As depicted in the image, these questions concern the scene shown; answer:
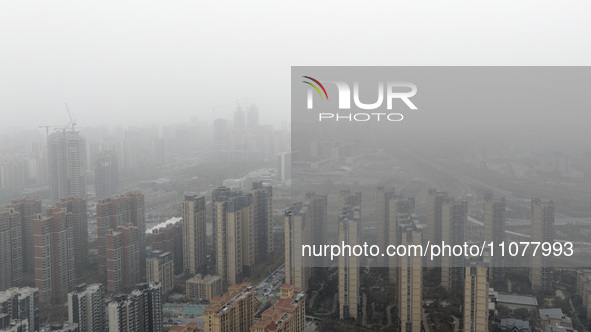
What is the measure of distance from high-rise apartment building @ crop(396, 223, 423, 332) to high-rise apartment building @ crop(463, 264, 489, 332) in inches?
15.4

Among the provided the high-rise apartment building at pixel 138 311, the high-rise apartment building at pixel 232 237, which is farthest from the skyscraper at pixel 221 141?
the high-rise apartment building at pixel 138 311

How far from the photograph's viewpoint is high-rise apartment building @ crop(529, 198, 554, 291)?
16.9ft

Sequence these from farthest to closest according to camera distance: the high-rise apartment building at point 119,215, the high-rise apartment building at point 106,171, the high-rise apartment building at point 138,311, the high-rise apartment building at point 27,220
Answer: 1. the high-rise apartment building at point 106,171
2. the high-rise apartment building at point 119,215
3. the high-rise apartment building at point 27,220
4. the high-rise apartment building at point 138,311

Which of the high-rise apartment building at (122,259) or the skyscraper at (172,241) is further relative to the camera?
the skyscraper at (172,241)

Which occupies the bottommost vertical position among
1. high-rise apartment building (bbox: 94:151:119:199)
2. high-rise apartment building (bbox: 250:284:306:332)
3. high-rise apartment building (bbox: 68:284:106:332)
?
high-rise apartment building (bbox: 68:284:106:332)

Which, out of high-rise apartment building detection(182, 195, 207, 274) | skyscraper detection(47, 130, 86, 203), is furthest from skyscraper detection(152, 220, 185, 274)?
skyscraper detection(47, 130, 86, 203)

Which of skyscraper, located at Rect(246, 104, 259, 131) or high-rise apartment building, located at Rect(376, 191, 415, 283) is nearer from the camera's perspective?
high-rise apartment building, located at Rect(376, 191, 415, 283)

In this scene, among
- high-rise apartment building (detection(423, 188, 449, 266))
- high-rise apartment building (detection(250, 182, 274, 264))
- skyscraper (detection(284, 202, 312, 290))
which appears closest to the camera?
skyscraper (detection(284, 202, 312, 290))

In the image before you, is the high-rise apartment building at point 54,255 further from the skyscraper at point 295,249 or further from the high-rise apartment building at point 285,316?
the high-rise apartment building at point 285,316

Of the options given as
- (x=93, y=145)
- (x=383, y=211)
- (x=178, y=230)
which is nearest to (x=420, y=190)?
(x=383, y=211)

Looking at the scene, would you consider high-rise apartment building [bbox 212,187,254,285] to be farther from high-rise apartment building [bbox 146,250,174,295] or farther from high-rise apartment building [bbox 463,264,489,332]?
high-rise apartment building [bbox 463,264,489,332]

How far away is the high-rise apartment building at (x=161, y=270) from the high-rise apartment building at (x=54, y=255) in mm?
889

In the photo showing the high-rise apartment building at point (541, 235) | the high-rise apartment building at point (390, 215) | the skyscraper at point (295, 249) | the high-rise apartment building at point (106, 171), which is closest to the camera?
the skyscraper at point (295, 249)

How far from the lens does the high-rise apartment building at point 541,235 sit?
203 inches
